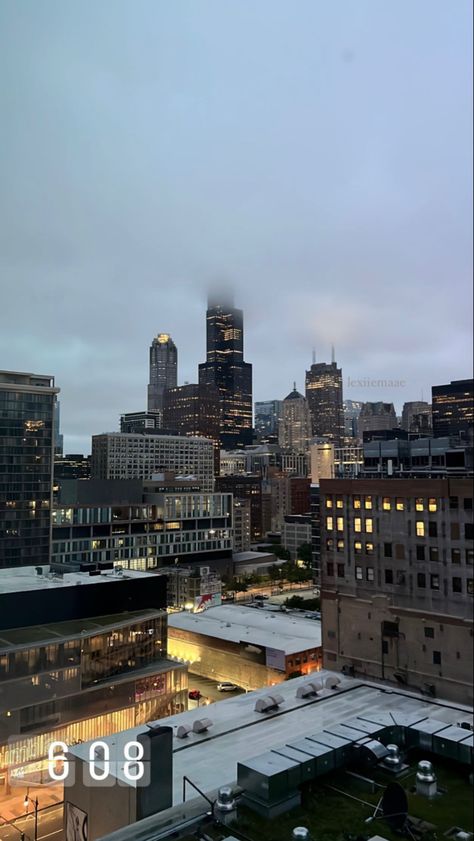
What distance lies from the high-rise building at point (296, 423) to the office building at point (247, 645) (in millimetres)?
3606

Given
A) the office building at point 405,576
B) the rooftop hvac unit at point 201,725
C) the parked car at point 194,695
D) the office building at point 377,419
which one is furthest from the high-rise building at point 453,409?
the parked car at point 194,695

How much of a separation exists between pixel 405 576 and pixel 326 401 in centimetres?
463

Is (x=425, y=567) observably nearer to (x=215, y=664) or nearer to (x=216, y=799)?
(x=216, y=799)

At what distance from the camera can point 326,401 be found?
6.99 meters

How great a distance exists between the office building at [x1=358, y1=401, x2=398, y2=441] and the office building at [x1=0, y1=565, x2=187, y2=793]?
503 centimetres

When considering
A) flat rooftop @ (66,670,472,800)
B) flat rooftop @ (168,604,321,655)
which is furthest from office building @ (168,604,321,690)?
flat rooftop @ (66,670,472,800)

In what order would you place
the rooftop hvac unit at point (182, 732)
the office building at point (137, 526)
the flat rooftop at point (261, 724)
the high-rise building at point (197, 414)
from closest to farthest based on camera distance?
the flat rooftop at point (261, 724)
the rooftop hvac unit at point (182, 732)
the office building at point (137, 526)
the high-rise building at point (197, 414)

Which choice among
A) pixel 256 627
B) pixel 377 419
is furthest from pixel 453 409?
pixel 256 627

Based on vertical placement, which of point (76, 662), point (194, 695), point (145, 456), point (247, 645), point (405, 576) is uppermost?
point (145, 456)

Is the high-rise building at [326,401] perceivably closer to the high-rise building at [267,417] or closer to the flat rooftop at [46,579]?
the flat rooftop at [46,579]

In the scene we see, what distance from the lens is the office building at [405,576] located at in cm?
223

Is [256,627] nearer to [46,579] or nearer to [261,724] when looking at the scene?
→ [46,579]

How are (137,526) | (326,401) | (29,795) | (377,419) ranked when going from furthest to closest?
1. (137,526)
2. (326,401)
3. (29,795)
4. (377,419)

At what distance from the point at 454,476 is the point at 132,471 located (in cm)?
4298
